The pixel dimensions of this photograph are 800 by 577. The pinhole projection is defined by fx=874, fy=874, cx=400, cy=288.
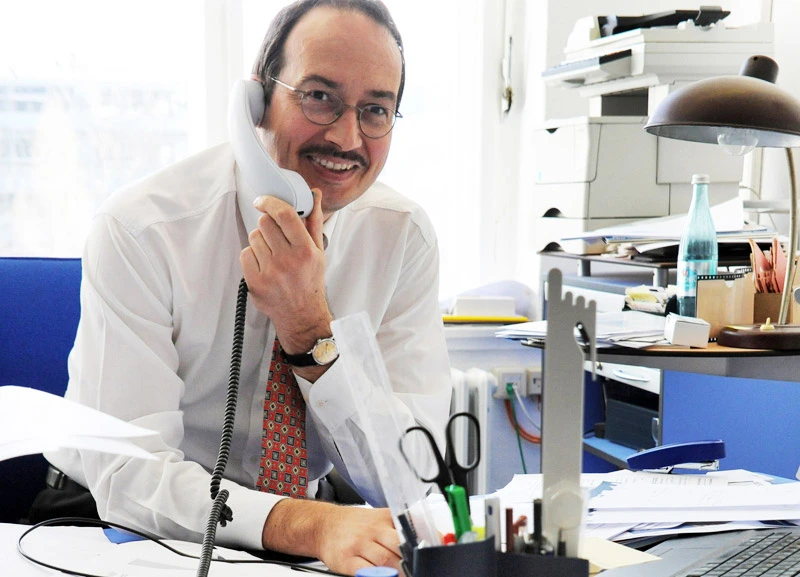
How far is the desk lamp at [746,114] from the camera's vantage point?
130 cm

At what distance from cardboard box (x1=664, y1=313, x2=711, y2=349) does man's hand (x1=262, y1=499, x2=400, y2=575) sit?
742 mm

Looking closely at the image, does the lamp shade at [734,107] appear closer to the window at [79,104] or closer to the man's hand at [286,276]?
the man's hand at [286,276]

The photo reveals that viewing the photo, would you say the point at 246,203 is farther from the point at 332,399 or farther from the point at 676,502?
the point at 676,502

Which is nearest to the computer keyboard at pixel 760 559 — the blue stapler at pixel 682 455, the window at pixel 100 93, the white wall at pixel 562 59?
the blue stapler at pixel 682 455

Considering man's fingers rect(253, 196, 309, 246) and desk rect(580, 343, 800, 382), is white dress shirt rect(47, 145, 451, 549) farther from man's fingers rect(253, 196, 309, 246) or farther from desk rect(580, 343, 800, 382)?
desk rect(580, 343, 800, 382)

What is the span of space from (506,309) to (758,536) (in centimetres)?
189

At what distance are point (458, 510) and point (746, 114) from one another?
992 millimetres

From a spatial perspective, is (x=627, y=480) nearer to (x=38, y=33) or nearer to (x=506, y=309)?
(x=506, y=309)

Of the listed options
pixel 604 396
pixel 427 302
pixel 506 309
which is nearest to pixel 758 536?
pixel 427 302

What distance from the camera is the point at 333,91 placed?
1.23 m

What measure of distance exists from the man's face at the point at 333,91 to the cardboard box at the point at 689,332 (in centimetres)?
56

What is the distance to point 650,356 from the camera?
1387mm

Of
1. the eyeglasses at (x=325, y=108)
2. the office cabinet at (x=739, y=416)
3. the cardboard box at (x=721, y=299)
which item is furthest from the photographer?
the cardboard box at (x=721, y=299)

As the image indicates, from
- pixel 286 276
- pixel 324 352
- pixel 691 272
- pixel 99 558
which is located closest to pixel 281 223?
pixel 286 276
